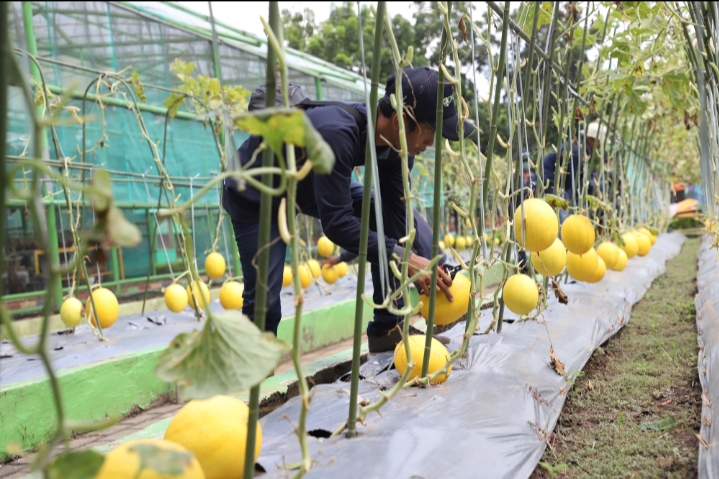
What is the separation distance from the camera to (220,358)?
1066 millimetres

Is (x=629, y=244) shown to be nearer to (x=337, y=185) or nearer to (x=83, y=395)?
(x=337, y=185)

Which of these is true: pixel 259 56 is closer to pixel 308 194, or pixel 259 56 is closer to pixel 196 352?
pixel 308 194

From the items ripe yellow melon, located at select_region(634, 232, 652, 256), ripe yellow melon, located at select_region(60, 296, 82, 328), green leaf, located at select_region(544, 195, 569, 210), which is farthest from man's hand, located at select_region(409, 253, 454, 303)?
ripe yellow melon, located at select_region(634, 232, 652, 256)

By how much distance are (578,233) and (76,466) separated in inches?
103

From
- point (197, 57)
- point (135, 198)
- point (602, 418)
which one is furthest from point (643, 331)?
point (197, 57)

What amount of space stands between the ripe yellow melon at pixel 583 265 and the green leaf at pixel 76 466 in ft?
9.92

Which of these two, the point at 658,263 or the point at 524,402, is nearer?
the point at 524,402

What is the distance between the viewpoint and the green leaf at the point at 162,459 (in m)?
0.81

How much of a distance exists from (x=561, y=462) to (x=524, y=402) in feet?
0.76

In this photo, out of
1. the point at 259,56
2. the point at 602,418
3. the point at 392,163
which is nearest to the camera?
the point at 602,418

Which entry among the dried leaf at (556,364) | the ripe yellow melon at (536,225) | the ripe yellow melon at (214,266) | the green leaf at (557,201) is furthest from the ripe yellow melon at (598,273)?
the ripe yellow melon at (214,266)

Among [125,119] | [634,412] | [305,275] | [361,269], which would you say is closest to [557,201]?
[634,412]

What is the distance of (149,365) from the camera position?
335 cm

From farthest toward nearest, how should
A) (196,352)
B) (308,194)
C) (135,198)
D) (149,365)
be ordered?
(135,198) → (149,365) → (308,194) → (196,352)
